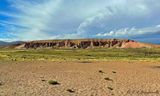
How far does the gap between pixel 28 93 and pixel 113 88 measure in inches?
227

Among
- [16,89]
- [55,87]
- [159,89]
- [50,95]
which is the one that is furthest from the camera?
[159,89]

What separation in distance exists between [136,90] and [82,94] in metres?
4.19

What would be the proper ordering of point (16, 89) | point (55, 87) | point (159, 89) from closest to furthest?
point (16, 89)
point (55, 87)
point (159, 89)

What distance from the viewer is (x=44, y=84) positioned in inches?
723

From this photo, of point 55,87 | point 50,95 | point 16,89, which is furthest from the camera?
point 55,87

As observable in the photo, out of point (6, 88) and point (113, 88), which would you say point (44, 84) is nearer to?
point (6, 88)

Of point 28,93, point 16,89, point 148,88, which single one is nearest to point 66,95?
point 28,93

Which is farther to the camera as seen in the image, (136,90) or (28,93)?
(136,90)

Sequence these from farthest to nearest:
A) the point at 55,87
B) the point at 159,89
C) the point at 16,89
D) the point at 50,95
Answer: the point at 159,89 < the point at 55,87 < the point at 16,89 < the point at 50,95

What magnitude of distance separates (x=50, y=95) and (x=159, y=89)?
763 cm

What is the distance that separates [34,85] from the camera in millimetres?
17719

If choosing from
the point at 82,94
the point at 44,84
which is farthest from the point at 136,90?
the point at 44,84

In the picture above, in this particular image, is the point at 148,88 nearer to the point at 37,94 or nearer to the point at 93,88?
the point at 93,88

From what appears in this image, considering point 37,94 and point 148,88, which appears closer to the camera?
point 37,94
